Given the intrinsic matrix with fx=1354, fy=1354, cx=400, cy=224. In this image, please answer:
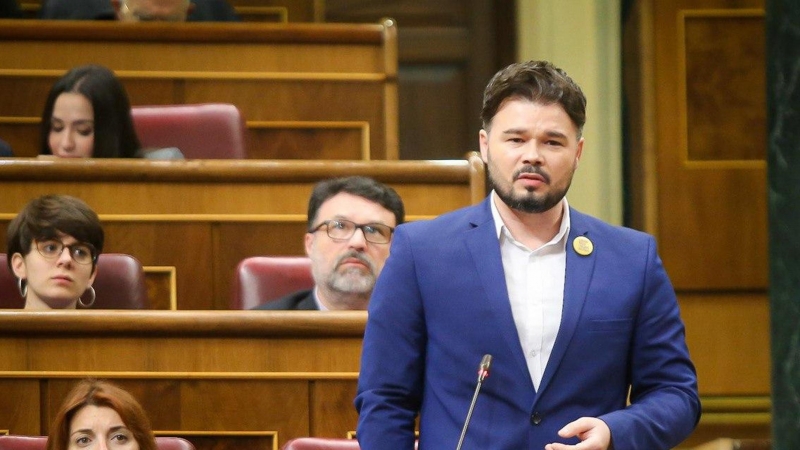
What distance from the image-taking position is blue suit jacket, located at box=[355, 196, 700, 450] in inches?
26.3

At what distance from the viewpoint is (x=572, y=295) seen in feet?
2.22

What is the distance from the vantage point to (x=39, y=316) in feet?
3.60

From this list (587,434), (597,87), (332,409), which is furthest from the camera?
(597,87)

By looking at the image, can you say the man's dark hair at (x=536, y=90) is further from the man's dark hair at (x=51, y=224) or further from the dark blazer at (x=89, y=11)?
the dark blazer at (x=89, y=11)

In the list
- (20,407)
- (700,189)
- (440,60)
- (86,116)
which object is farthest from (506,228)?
(440,60)

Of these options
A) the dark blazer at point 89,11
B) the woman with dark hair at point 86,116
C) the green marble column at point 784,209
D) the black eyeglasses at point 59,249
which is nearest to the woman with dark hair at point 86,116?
the woman with dark hair at point 86,116

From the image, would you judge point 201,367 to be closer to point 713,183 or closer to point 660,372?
point 660,372

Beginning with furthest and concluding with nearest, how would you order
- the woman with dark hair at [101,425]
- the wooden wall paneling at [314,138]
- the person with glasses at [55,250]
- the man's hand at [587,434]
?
the wooden wall paneling at [314,138] < the person with glasses at [55,250] < the woman with dark hair at [101,425] < the man's hand at [587,434]

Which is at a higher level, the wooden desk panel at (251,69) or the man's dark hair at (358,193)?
the wooden desk panel at (251,69)

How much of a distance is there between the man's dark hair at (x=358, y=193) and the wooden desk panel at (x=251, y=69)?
385mm

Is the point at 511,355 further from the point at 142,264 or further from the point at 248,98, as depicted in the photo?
the point at 248,98

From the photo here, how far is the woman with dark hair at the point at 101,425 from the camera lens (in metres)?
0.96

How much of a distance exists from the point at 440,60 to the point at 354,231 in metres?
1.17

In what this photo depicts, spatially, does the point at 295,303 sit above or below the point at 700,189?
below
